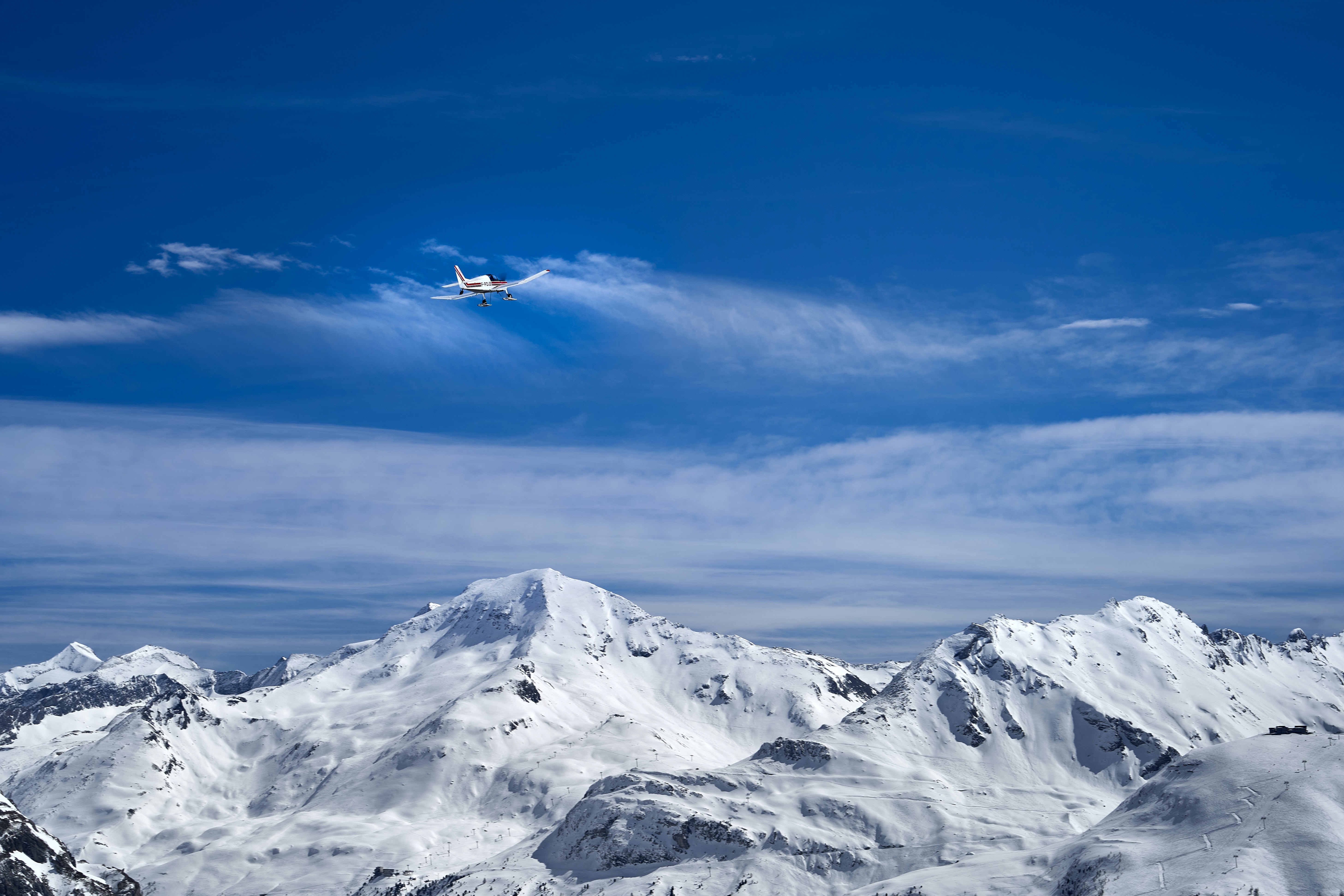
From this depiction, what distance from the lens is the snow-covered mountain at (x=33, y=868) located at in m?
183

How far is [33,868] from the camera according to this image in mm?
188250

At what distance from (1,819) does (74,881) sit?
55.4 feet

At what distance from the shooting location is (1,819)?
192625 mm

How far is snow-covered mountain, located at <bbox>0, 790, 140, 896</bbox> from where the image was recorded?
18288 centimetres

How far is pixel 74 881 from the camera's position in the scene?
192375 mm
